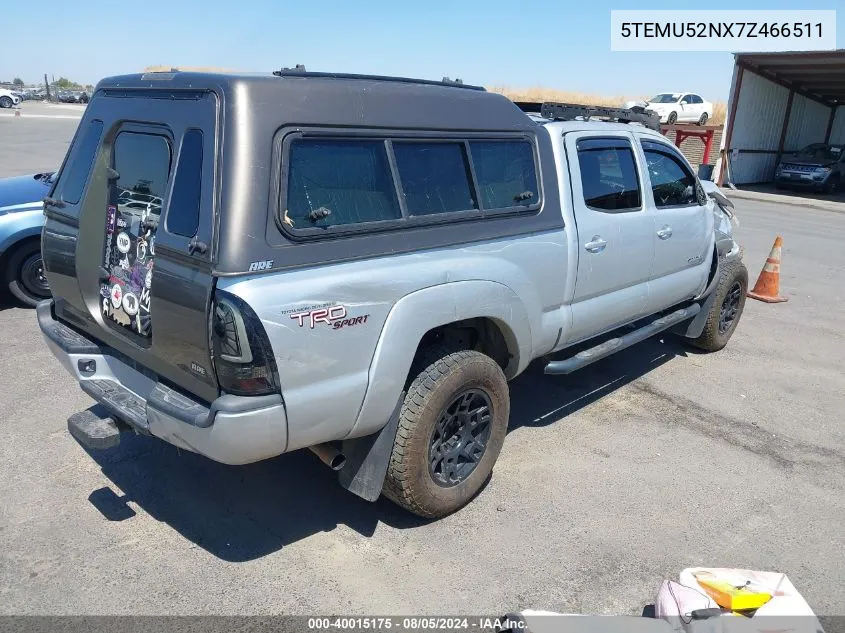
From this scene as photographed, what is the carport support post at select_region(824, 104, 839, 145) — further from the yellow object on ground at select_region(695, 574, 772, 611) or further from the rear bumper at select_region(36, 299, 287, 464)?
the rear bumper at select_region(36, 299, 287, 464)

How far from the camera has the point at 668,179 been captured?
5168mm

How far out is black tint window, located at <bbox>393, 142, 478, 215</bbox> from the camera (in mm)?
3229

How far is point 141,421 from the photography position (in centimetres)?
306

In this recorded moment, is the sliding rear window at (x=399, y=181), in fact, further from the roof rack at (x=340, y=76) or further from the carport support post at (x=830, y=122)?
the carport support post at (x=830, y=122)

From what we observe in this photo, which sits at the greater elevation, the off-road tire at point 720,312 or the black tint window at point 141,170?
the black tint window at point 141,170

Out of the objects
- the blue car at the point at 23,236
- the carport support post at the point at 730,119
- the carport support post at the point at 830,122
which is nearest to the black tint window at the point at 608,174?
the blue car at the point at 23,236

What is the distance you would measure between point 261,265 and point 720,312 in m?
4.81

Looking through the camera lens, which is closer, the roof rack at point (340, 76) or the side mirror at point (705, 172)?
the roof rack at point (340, 76)

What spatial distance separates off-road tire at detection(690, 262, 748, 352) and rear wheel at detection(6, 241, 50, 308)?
5.98 meters

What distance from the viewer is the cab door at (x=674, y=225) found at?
4.93m

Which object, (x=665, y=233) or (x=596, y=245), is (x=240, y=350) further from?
(x=665, y=233)

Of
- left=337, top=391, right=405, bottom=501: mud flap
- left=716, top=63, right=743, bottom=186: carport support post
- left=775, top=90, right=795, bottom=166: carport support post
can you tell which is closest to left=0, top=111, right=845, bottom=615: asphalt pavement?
left=337, top=391, right=405, bottom=501: mud flap

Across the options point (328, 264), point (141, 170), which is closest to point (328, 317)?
point (328, 264)

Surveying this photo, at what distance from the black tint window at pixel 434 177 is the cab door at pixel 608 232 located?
0.91 meters
